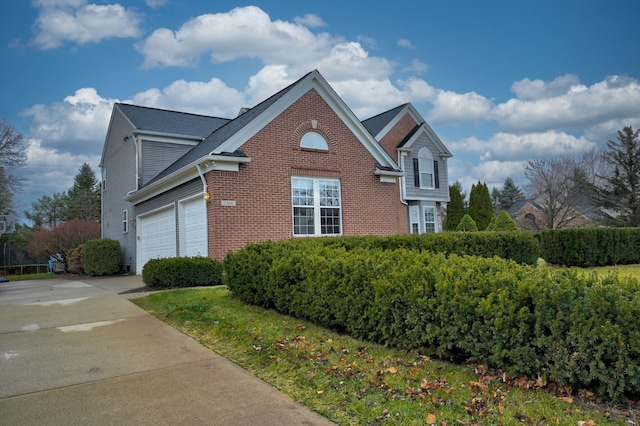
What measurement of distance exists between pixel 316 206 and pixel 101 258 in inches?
437

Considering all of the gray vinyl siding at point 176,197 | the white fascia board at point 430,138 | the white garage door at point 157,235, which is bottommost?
the white garage door at point 157,235

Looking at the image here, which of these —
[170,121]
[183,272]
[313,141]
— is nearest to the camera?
[183,272]

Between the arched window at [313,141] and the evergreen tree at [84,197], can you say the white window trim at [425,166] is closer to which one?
the arched window at [313,141]

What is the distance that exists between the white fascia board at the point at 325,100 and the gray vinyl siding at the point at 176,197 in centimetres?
164

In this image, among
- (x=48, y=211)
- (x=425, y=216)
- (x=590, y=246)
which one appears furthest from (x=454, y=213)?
(x=48, y=211)

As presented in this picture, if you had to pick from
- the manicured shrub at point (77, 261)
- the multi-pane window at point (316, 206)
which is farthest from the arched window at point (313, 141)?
the manicured shrub at point (77, 261)

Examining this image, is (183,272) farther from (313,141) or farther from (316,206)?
(313,141)

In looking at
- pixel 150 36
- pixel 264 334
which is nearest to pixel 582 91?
pixel 150 36

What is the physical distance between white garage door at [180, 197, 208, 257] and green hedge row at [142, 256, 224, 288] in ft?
3.56

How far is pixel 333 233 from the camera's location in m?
14.0

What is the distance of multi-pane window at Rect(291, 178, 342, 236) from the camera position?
44.1ft

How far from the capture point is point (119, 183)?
68.6 feet

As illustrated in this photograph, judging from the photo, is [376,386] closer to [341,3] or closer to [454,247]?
[454,247]

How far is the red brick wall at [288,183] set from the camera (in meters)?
11.9
